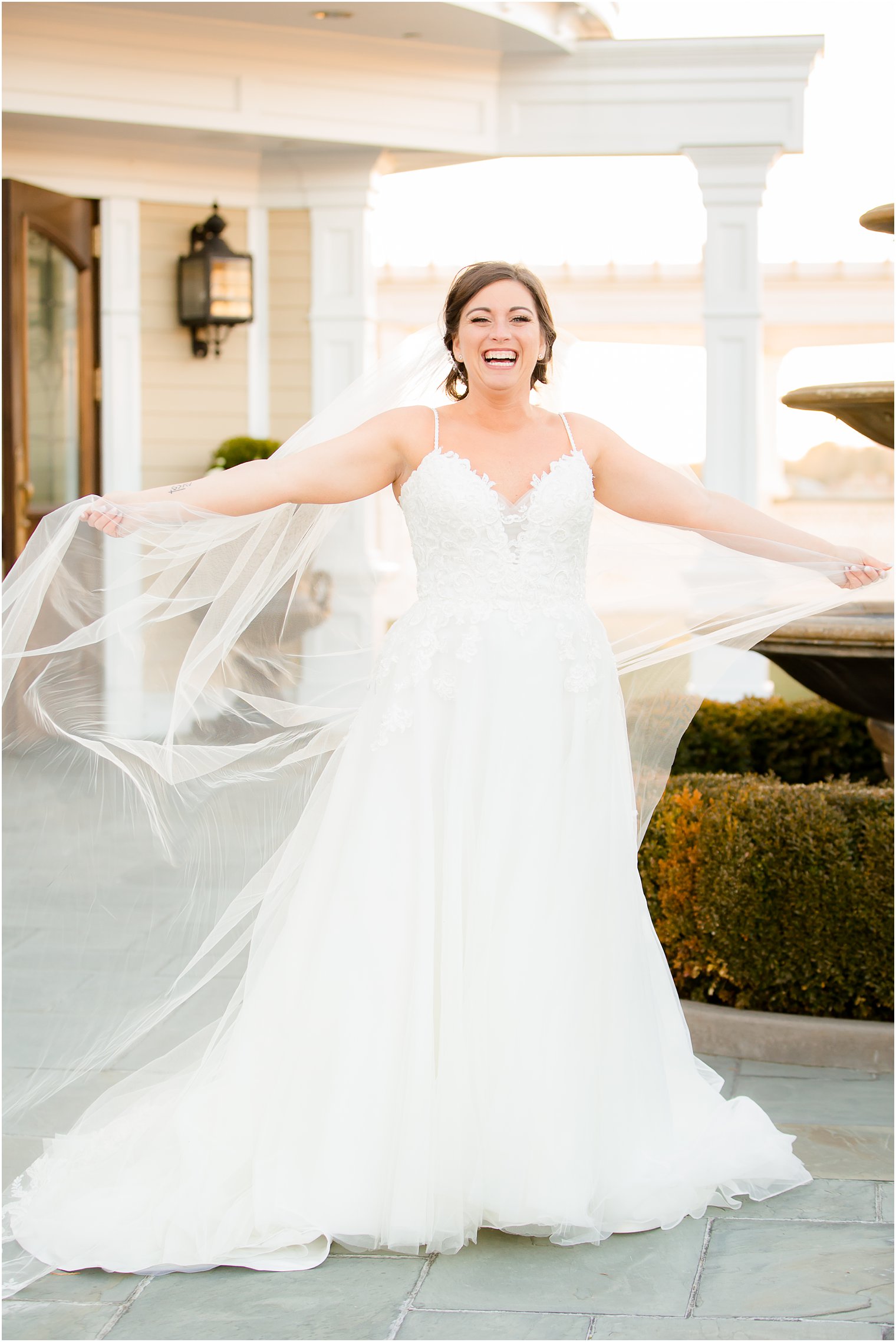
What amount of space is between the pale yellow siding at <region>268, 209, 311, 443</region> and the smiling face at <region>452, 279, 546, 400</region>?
6306mm

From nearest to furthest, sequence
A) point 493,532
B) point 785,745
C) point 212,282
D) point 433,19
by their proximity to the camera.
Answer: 1. point 493,532
2. point 785,745
3. point 433,19
4. point 212,282

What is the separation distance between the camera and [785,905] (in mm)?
4168

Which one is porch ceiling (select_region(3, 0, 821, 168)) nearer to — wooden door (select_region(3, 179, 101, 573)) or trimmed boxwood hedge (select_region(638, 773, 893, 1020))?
wooden door (select_region(3, 179, 101, 573))

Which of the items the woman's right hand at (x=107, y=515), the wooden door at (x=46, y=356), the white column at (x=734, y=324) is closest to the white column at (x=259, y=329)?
the wooden door at (x=46, y=356)

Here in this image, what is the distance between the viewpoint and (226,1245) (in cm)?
281

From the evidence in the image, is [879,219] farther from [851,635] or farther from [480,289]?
[480,289]

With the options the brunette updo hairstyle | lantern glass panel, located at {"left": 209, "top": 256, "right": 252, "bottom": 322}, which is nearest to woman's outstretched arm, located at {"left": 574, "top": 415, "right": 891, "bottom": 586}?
the brunette updo hairstyle

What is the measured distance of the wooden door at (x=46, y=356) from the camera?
26.9ft

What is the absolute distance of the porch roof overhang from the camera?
26.1ft

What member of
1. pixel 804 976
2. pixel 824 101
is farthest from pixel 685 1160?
pixel 824 101

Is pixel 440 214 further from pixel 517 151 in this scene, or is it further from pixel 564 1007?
pixel 564 1007

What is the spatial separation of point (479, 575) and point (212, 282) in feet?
20.7

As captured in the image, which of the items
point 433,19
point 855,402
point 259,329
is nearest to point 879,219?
point 855,402

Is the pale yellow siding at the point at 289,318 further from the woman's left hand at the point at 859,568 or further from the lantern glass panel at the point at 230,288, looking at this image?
the woman's left hand at the point at 859,568
